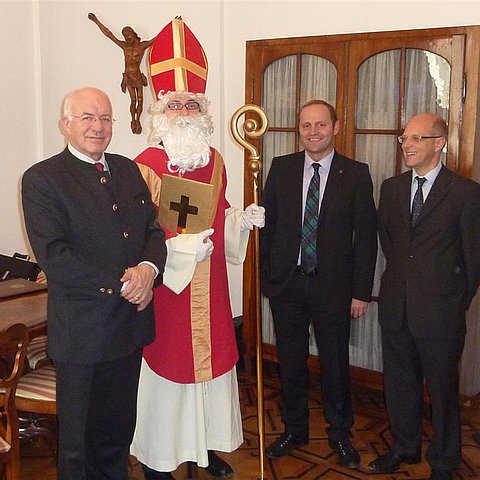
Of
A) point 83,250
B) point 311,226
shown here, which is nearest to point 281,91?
point 311,226

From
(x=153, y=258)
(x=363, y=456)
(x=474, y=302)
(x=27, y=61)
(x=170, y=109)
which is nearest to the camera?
(x=153, y=258)

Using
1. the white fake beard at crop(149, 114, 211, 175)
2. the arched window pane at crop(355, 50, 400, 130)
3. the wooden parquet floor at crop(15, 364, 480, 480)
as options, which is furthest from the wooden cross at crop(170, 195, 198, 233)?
the arched window pane at crop(355, 50, 400, 130)

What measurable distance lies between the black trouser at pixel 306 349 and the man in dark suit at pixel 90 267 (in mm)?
798

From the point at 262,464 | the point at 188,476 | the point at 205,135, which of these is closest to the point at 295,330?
the point at 262,464

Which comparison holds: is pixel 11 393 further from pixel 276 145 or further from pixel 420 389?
pixel 276 145

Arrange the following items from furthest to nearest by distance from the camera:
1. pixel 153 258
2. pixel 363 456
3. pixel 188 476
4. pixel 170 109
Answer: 1. pixel 363 456
2. pixel 188 476
3. pixel 170 109
4. pixel 153 258

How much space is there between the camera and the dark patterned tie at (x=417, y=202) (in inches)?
104

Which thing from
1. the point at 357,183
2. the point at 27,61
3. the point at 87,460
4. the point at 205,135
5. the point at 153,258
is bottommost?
the point at 87,460

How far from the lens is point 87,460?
2.24 metres

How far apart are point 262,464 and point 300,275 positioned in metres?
0.79

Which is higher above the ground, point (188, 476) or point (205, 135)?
point (205, 135)

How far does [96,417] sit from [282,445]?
3.48ft

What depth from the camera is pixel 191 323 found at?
2604 millimetres

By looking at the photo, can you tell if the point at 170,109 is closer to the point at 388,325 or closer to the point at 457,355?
the point at 388,325
